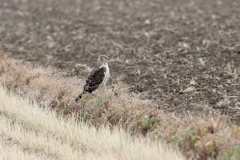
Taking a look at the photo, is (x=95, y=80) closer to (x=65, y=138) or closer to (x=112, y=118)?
(x=112, y=118)

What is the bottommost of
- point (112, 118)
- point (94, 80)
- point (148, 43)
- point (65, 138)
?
point (65, 138)

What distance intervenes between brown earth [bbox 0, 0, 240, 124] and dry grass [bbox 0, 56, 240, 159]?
34.9 inches

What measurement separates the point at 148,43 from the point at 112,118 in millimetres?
7787

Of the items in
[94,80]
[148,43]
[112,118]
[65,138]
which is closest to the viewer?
[65,138]

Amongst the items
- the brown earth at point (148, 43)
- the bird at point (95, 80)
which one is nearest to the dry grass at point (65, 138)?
the bird at point (95, 80)

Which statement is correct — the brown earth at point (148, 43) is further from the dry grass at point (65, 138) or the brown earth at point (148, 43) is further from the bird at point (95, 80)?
the dry grass at point (65, 138)

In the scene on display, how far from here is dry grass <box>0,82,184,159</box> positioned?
25.3 feet

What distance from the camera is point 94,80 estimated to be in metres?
10.2

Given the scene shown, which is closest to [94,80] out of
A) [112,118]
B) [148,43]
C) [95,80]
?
[95,80]

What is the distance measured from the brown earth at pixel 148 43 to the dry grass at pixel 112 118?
2.91 feet

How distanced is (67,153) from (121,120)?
1.65 metres

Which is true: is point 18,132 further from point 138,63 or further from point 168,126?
point 138,63

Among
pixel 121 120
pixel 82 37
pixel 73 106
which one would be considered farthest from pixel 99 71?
pixel 82 37

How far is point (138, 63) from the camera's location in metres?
14.2
